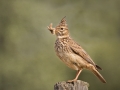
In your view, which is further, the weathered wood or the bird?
the bird

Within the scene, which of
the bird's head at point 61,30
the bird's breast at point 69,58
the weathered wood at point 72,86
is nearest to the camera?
the weathered wood at point 72,86

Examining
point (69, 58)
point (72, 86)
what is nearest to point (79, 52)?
point (69, 58)

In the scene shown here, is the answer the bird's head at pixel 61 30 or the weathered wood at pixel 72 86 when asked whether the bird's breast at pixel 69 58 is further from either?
the weathered wood at pixel 72 86

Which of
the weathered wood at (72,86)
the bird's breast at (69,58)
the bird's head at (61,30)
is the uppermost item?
the bird's head at (61,30)

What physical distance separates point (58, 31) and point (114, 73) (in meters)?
13.5

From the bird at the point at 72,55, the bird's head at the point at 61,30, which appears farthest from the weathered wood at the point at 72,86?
the bird's head at the point at 61,30

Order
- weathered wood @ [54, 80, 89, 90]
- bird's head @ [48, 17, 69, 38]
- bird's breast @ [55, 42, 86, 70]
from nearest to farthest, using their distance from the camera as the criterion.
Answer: weathered wood @ [54, 80, 89, 90] < bird's breast @ [55, 42, 86, 70] < bird's head @ [48, 17, 69, 38]

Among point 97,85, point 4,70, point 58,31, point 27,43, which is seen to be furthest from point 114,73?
point 58,31

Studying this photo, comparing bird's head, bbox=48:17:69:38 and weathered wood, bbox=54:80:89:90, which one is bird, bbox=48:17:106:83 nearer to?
bird's head, bbox=48:17:69:38

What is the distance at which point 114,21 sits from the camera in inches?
1404

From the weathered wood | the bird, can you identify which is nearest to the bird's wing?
the bird

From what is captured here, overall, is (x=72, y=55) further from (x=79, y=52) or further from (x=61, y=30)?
(x=61, y=30)

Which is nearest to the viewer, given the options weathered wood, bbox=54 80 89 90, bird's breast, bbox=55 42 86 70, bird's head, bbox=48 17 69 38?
weathered wood, bbox=54 80 89 90

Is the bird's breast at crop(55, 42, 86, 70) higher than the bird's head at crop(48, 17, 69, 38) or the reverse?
the reverse
